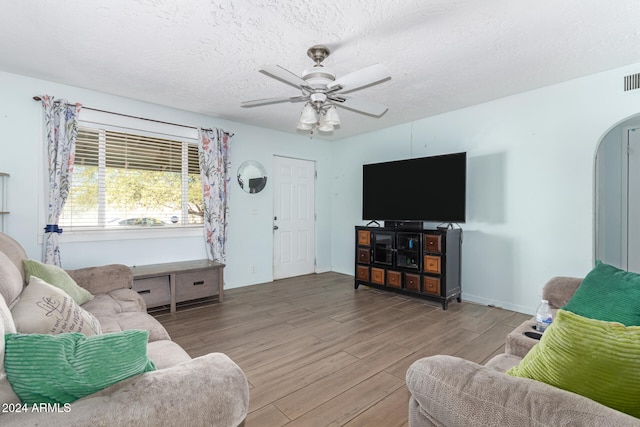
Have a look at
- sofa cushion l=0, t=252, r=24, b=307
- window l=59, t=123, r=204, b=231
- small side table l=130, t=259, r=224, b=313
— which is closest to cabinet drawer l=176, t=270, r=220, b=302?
small side table l=130, t=259, r=224, b=313

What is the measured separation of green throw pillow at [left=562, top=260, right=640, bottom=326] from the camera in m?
1.51

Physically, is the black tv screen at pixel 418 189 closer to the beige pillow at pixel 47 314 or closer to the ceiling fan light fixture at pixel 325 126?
the ceiling fan light fixture at pixel 325 126

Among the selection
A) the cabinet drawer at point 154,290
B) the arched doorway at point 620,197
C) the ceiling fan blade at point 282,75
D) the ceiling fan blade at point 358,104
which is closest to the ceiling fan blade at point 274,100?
the ceiling fan blade at point 282,75

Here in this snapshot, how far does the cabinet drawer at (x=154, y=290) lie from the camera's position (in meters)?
3.38

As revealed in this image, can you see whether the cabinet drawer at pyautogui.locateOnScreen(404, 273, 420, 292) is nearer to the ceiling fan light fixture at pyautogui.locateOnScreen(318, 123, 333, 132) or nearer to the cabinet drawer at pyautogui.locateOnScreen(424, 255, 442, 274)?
the cabinet drawer at pyautogui.locateOnScreen(424, 255, 442, 274)

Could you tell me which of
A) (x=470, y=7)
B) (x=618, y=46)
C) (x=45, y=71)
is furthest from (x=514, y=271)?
(x=45, y=71)

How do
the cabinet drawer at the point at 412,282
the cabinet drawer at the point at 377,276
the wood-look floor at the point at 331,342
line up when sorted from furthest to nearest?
the cabinet drawer at the point at 377,276, the cabinet drawer at the point at 412,282, the wood-look floor at the point at 331,342

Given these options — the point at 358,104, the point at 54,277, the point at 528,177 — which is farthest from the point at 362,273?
the point at 54,277

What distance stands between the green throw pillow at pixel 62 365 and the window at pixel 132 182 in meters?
3.15

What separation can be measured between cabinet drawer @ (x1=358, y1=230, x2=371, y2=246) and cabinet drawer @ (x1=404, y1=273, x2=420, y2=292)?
75 cm

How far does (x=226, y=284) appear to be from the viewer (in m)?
4.54

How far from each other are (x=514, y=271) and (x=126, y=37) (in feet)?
14.8

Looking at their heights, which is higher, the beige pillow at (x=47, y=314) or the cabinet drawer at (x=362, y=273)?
the beige pillow at (x=47, y=314)

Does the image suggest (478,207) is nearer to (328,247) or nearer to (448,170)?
(448,170)
